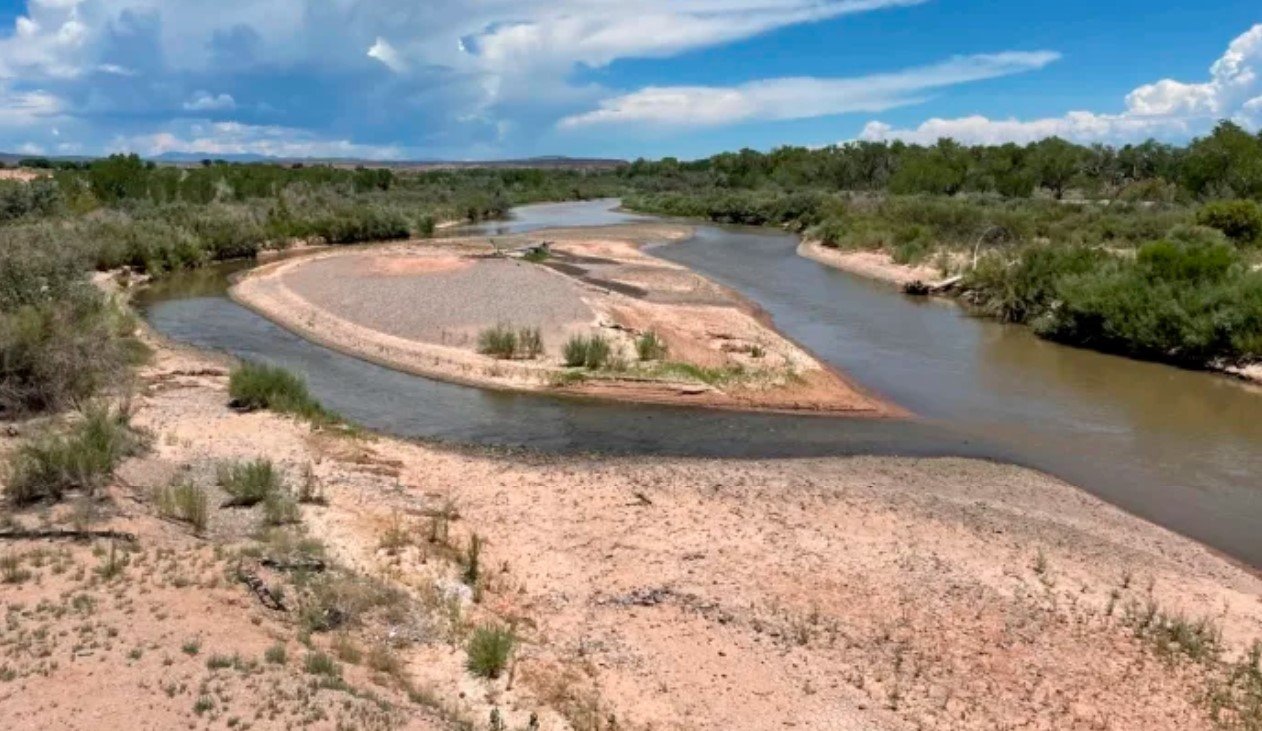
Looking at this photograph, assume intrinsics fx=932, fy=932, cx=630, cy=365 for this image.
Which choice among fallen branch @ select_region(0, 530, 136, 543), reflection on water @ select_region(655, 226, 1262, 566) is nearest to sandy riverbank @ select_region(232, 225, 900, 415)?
reflection on water @ select_region(655, 226, 1262, 566)

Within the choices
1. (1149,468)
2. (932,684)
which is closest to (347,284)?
(1149,468)

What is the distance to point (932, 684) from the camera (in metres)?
8.87

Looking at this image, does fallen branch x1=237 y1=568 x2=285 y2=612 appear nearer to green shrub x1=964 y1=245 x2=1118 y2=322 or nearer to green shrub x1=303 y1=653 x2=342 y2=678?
green shrub x1=303 y1=653 x2=342 y2=678

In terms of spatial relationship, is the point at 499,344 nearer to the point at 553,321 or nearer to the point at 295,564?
the point at 553,321

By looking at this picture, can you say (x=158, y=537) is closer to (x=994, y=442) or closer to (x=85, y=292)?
(x=85, y=292)

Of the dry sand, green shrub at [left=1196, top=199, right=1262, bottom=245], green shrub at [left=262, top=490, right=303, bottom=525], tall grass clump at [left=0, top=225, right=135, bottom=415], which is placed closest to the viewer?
green shrub at [left=262, top=490, right=303, bottom=525]

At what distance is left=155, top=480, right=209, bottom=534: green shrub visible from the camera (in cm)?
1099

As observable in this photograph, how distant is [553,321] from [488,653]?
62.9ft

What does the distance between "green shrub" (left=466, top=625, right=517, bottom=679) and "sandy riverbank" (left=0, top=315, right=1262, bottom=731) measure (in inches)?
5.2

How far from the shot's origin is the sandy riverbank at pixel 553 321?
71.5 feet

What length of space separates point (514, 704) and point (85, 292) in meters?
15.8

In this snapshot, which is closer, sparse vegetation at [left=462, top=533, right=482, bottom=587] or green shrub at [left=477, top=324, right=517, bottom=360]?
sparse vegetation at [left=462, top=533, right=482, bottom=587]

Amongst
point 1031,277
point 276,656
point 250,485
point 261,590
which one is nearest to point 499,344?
point 250,485

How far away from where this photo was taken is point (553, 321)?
89.4ft
